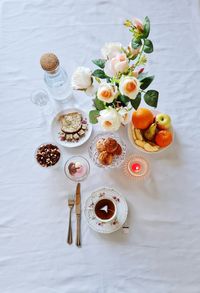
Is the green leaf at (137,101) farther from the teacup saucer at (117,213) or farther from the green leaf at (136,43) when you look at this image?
the teacup saucer at (117,213)

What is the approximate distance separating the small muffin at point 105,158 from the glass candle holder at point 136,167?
6 centimetres

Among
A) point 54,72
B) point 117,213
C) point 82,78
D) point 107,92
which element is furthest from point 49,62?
point 117,213

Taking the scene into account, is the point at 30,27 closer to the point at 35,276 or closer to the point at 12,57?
the point at 12,57

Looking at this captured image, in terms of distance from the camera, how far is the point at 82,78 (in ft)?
2.71

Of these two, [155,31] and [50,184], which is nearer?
[50,184]

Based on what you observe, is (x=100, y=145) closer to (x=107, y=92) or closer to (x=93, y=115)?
(x=93, y=115)

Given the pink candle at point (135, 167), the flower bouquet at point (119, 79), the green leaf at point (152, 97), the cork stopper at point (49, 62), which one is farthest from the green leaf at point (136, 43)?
the pink candle at point (135, 167)

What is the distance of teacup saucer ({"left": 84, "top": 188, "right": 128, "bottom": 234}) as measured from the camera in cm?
94

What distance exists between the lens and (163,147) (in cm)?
99

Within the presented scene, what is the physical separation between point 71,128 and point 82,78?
0.82 feet

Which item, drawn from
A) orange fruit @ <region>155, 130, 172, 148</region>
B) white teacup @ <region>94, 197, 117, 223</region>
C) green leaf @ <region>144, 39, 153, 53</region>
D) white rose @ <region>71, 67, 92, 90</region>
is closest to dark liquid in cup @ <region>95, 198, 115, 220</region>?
white teacup @ <region>94, 197, 117, 223</region>

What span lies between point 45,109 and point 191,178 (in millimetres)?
547

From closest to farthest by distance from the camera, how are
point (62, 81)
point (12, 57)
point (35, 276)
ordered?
1. point (35, 276)
2. point (62, 81)
3. point (12, 57)

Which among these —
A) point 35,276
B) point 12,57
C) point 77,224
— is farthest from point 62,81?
point 35,276
